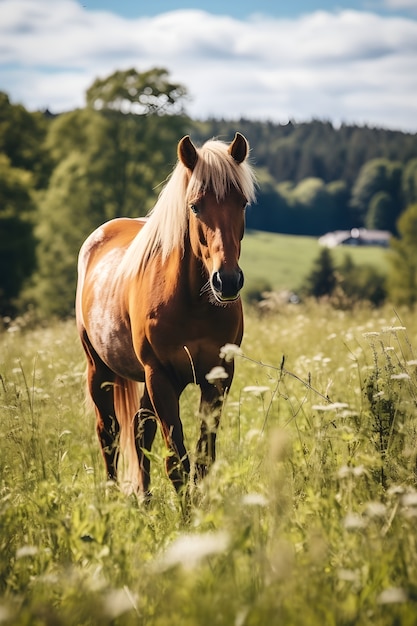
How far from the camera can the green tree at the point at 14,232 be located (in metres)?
32.6

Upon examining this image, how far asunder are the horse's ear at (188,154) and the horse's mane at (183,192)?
0.04 metres

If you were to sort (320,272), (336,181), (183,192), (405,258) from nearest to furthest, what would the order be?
(183,192)
(405,258)
(320,272)
(336,181)

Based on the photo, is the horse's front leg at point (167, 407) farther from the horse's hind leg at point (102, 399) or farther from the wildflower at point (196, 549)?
the wildflower at point (196, 549)

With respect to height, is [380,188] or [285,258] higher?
[380,188]

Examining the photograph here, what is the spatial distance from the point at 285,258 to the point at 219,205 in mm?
85247

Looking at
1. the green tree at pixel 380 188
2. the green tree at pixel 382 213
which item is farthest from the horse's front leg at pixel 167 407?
the green tree at pixel 380 188

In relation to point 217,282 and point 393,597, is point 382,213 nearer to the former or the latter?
point 217,282

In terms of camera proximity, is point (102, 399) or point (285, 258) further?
point (285, 258)

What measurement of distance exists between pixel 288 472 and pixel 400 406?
64 centimetres

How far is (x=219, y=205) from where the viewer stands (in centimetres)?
449

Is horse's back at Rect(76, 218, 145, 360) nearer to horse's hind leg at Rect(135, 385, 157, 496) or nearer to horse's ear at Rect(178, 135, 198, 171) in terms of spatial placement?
horse's hind leg at Rect(135, 385, 157, 496)

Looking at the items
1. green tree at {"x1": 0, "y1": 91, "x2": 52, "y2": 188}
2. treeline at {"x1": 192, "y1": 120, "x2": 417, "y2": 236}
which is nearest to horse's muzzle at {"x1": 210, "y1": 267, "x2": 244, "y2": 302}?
→ green tree at {"x1": 0, "y1": 91, "x2": 52, "y2": 188}

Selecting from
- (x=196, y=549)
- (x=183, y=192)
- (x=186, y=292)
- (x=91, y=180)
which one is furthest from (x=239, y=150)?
(x=91, y=180)

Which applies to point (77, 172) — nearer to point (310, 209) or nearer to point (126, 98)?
point (126, 98)
